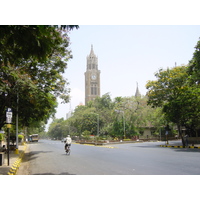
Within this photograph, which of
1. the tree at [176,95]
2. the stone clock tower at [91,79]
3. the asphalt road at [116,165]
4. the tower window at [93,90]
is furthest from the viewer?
the tower window at [93,90]

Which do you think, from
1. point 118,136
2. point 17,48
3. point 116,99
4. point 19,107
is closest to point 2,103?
point 19,107

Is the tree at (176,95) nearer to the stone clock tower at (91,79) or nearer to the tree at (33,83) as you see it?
the tree at (33,83)

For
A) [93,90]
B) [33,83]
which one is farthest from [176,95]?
[93,90]

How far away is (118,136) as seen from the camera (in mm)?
50281

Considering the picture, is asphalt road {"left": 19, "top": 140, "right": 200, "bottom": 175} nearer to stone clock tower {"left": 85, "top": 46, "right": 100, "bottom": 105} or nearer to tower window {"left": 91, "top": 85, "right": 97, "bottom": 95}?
stone clock tower {"left": 85, "top": 46, "right": 100, "bottom": 105}

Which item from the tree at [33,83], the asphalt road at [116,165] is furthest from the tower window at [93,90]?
the asphalt road at [116,165]

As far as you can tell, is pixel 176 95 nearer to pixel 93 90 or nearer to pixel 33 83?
pixel 33 83

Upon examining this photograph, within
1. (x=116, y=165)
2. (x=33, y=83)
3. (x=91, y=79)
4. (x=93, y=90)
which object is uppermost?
(x=91, y=79)

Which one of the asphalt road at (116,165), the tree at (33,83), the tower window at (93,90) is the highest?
the tower window at (93,90)

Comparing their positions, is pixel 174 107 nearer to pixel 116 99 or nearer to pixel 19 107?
pixel 19 107

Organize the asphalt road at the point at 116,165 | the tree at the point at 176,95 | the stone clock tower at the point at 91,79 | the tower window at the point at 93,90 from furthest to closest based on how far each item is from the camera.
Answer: the tower window at the point at 93,90 < the stone clock tower at the point at 91,79 < the tree at the point at 176,95 < the asphalt road at the point at 116,165

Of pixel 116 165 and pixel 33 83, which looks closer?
pixel 116 165

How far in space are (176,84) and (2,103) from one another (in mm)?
18683

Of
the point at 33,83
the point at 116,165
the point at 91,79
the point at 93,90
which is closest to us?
the point at 116,165
